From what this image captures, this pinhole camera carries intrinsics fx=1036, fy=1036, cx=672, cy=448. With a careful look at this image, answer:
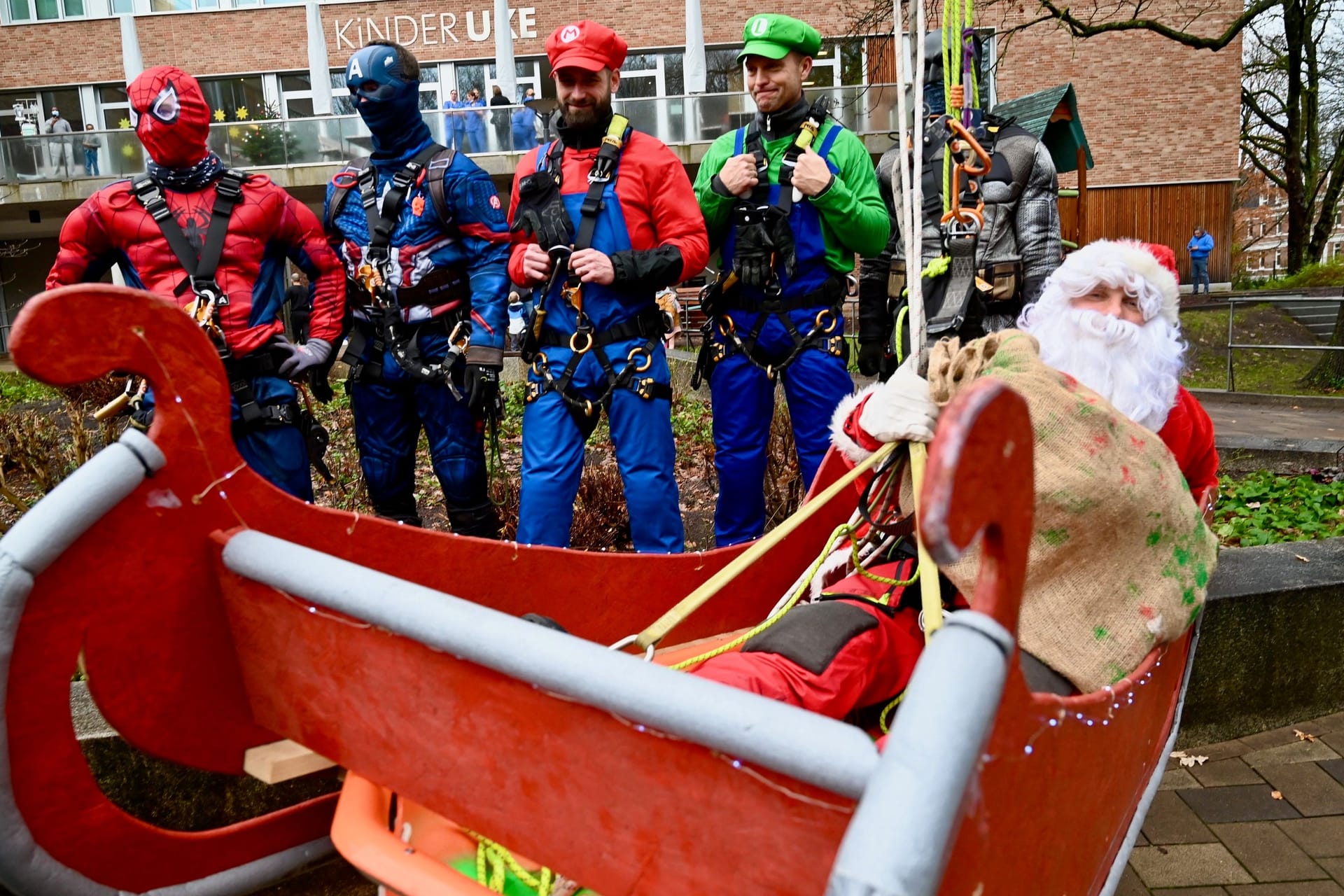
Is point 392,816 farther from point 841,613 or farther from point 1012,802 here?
point 1012,802

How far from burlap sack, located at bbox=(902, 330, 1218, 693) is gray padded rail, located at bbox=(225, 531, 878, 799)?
899 millimetres

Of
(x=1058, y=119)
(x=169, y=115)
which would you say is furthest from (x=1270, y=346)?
(x=169, y=115)

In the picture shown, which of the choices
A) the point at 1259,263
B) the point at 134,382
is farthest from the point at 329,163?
the point at 1259,263

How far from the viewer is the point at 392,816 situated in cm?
181

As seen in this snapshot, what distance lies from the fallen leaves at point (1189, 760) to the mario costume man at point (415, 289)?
246 centimetres

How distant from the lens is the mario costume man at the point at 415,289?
3605 mm

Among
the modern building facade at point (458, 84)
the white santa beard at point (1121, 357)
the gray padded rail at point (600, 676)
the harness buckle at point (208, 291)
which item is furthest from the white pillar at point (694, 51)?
→ the gray padded rail at point (600, 676)

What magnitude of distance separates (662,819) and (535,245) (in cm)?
247

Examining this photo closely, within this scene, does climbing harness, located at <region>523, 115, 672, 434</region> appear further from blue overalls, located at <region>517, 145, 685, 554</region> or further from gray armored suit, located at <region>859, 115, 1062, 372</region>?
gray armored suit, located at <region>859, 115, 1062, 372</region>

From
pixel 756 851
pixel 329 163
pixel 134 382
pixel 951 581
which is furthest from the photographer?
pixel 329 163

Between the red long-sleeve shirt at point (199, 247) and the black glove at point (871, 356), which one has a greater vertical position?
the red long-sleeve shirt at point (199, 247)

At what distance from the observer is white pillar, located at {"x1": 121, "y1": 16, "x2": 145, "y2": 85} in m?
23.9

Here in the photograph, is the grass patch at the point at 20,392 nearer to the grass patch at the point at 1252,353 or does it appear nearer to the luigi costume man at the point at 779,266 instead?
the luigi costume man at the point at 779,266

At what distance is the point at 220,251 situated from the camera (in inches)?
131
